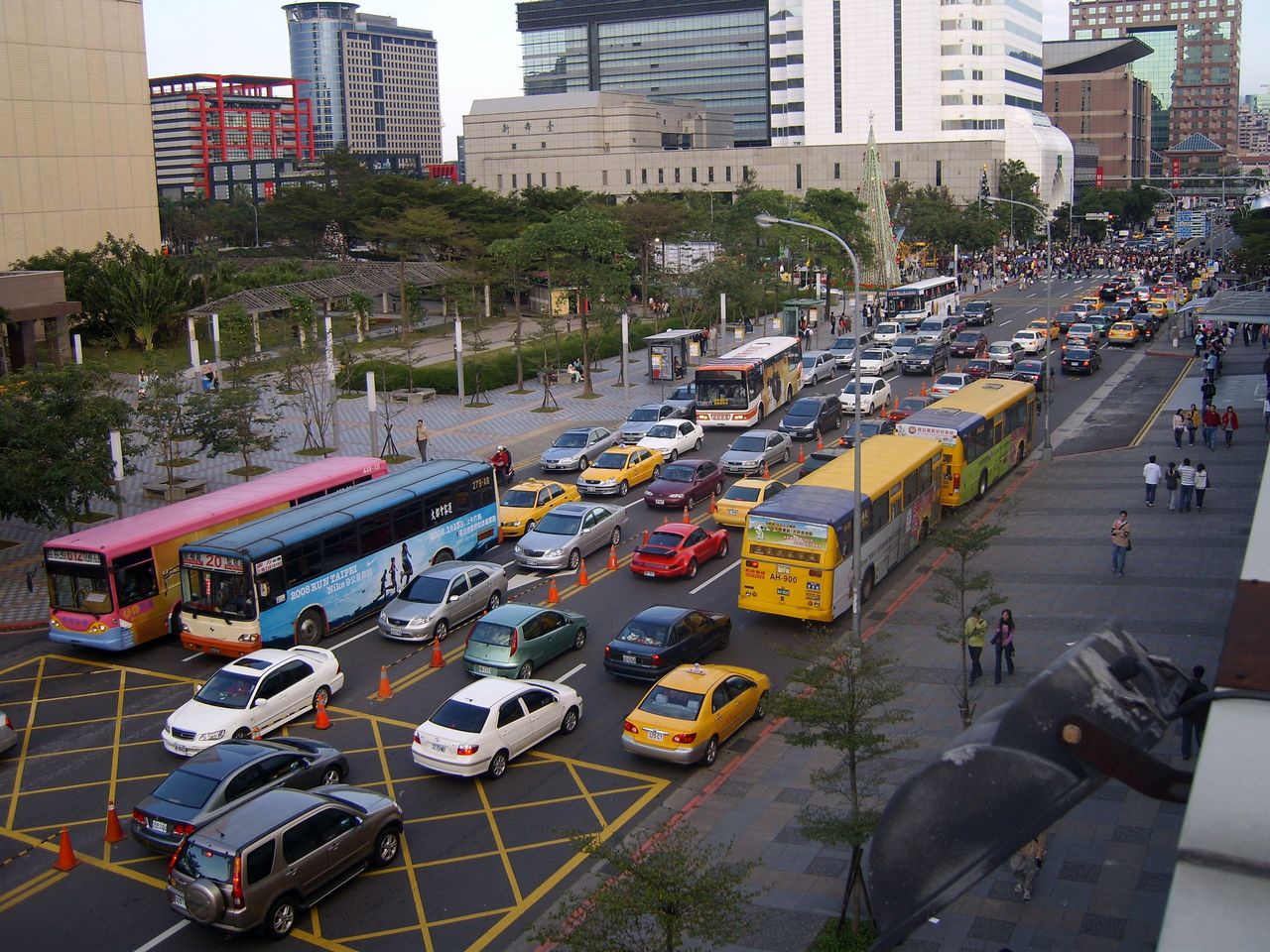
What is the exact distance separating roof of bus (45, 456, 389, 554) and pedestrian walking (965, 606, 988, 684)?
50.7 feet

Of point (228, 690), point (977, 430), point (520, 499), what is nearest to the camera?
point (228, 690)

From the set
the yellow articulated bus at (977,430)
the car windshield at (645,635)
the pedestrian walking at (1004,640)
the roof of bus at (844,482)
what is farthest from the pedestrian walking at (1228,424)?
the car windshield at (645,635)

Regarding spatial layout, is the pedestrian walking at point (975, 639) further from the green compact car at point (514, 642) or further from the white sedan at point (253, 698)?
the white sedan at point (253, 698)

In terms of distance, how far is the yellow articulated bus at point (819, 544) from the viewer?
23.5 metres

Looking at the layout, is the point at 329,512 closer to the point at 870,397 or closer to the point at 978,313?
the point at 870,397

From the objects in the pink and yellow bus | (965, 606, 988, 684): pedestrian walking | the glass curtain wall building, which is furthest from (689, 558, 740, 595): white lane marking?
the glass curtain wall building

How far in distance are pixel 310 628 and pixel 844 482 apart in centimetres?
1170

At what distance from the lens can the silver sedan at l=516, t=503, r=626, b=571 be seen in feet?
94.2

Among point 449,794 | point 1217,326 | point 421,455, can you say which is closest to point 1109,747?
point 449,794

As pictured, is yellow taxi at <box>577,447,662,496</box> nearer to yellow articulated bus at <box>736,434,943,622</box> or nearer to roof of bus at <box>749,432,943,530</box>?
roof of bus at <box>749,432,943,530</box>

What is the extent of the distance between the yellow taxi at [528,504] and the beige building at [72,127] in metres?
47.1

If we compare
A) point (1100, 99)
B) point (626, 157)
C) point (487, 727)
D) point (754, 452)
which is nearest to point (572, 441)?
point (754, 452)

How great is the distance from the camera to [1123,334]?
64438 millimetres

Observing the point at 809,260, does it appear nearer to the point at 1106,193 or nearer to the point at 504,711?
the point at 504,711
